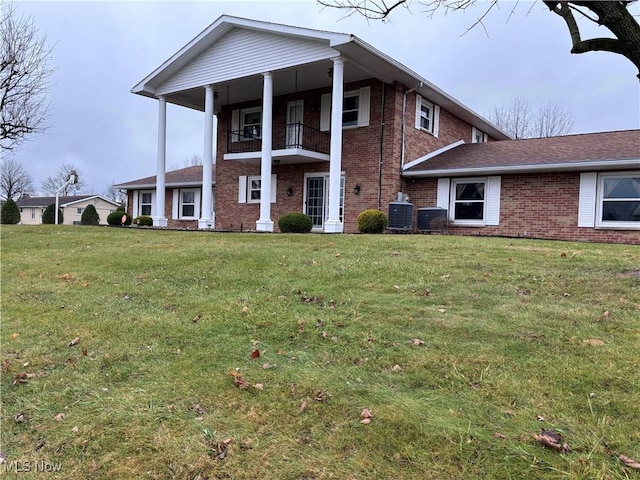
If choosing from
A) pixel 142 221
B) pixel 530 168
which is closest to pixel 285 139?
pixel 142 221

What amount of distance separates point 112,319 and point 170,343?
113 centimetres

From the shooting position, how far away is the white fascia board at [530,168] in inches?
454

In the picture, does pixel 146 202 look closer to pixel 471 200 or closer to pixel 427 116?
pixel 427 116

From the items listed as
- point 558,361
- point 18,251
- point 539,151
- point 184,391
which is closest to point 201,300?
point 184,391

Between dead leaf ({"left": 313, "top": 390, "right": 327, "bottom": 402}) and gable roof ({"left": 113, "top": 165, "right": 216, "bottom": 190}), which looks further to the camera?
gable roof ({"left": 113, "top": 165, "right": 216, "bottom": 190})

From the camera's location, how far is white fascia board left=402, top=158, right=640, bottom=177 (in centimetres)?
1154

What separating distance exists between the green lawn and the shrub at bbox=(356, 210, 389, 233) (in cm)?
661

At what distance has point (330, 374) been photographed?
3.18m

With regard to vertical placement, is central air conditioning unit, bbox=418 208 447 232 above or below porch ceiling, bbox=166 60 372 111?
below

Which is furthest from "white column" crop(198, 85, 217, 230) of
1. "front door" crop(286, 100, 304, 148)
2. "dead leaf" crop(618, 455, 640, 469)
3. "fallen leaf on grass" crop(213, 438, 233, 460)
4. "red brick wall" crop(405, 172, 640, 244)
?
"dead leaf" crop(618, 455, 640, 469)

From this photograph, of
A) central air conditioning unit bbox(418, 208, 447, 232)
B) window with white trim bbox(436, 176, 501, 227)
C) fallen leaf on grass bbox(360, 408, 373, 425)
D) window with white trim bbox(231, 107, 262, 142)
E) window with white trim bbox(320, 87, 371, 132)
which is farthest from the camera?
window with white trim bbox(231, 107, 262, 142)

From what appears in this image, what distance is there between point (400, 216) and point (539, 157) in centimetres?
446

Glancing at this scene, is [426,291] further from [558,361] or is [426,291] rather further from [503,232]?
[503,232]

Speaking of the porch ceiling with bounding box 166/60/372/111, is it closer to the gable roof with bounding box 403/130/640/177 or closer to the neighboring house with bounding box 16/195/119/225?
the gable roof with bounding box 403/130/640/177
